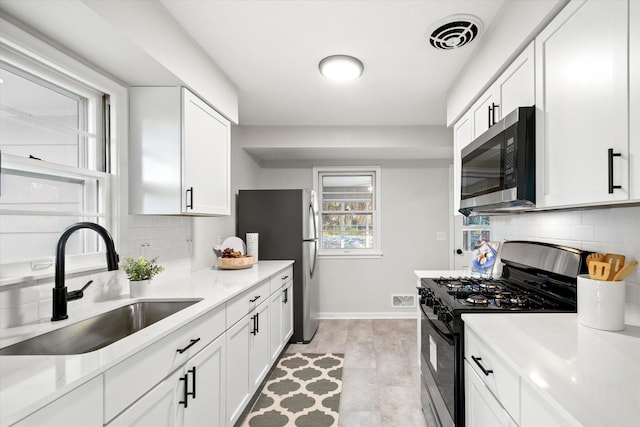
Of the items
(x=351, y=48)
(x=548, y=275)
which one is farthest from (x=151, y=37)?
(x=548, y=275)

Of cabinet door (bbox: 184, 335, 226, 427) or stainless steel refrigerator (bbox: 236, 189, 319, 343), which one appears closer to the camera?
cabinet door (bbox: 184, 335, 226, 427)

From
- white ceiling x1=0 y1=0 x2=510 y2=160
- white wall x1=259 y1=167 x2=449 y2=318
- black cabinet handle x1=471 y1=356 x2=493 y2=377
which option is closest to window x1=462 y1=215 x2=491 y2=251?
white wall x1=259 y1=167 x2=449 y2=318

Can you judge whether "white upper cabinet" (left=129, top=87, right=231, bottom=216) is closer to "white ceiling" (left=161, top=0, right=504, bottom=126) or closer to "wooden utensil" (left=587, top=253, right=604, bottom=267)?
"white ceiling" (left=161, top=0, right=504, bottom=126)

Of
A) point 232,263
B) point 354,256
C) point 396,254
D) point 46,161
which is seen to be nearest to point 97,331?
point 46,161

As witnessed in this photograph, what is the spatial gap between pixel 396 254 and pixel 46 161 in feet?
13.0

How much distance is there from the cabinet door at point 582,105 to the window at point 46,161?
2195mm

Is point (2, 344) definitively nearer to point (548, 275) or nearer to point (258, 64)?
point (258, 64)

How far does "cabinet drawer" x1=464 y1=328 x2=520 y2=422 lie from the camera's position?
42.0 inches

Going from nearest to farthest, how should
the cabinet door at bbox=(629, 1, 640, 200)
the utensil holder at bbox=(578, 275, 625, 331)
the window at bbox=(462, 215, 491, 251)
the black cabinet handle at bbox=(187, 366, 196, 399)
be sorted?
the cabinet door at bbox=(629, 1, 640, 200), the utensil holder at bbox=(578, 275, 625, 331), the black cabinet handle at bbox=(187, 366, 196, 399), the window at bbox=(462, 215, 491, 251)

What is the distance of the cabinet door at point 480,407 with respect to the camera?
1.16 meters

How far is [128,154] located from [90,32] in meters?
0.77

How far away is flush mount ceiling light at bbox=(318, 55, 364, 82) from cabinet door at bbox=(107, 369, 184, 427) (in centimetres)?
206

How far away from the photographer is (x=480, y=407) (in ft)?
4.48

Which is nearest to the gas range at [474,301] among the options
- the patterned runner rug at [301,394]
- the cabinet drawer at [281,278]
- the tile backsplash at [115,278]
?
the patterned runner rug at [301,394]
